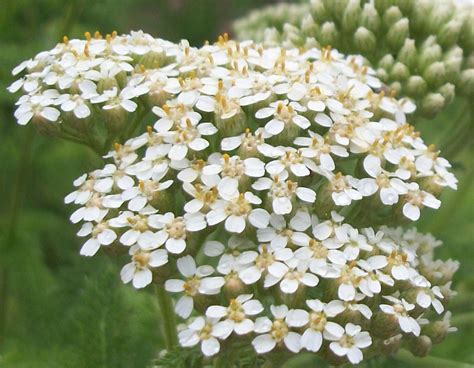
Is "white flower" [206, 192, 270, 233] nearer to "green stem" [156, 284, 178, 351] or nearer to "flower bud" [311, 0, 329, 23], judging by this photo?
"green stem" [156, 284, 178, 351]

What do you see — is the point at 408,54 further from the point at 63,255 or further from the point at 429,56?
the point at 63,255

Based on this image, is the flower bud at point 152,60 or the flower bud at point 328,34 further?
the flower bud at point 328,34

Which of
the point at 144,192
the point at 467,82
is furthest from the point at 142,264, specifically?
the point at 467,82

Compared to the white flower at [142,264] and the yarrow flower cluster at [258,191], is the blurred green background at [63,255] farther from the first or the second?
the white flower at [142,264]

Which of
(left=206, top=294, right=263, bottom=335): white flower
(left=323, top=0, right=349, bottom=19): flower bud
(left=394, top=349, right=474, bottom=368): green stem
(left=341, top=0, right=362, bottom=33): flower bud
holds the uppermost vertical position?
(left=323, top=0, right=349, bottom=19): flower bud

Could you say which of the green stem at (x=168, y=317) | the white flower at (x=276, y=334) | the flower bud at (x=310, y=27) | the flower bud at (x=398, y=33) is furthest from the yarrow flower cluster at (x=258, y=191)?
→ the flower bud at (x=310, y=27)

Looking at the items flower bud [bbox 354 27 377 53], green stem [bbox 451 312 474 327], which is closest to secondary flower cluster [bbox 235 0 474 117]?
flower bud [bbox 354 27 377 53]

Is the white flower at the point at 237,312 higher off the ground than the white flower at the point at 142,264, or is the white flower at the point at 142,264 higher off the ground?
the white flower at the point at 142,264
